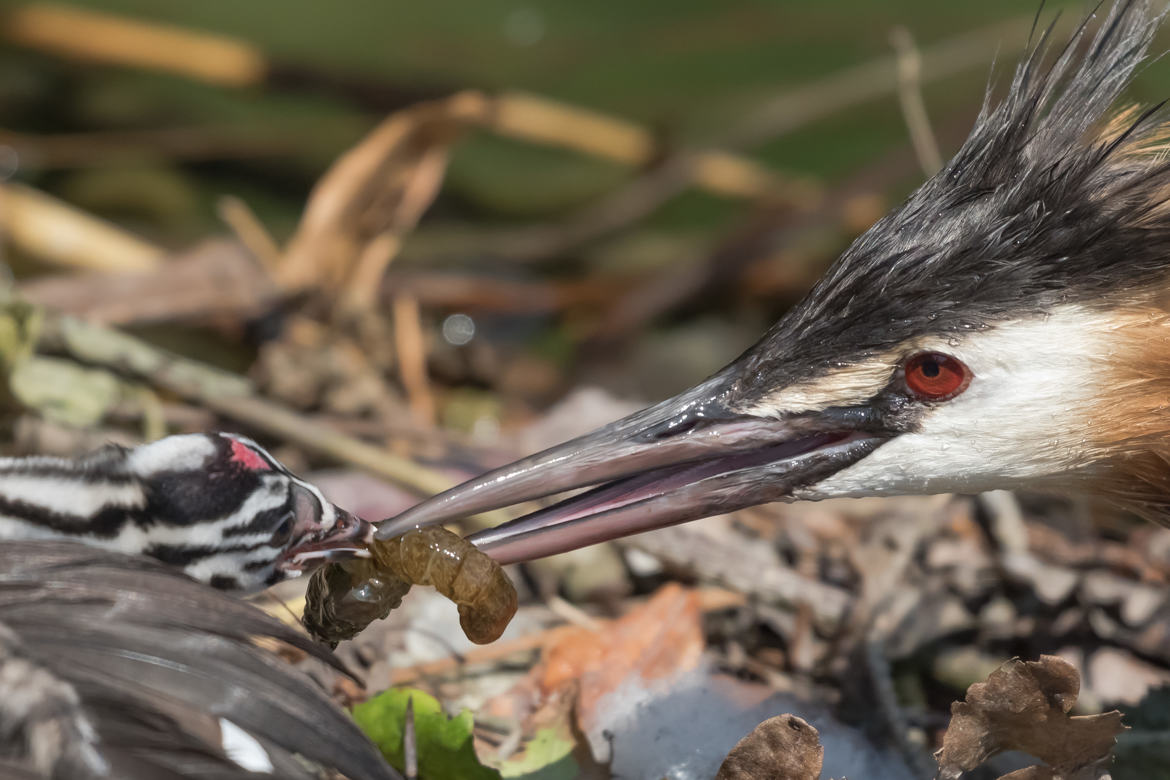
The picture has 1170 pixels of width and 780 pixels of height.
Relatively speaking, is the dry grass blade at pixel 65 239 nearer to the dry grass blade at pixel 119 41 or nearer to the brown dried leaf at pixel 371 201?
the brown dried leaf at pixel 371 201

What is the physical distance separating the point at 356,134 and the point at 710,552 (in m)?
3.86

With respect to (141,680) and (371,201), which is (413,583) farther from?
(371,201)

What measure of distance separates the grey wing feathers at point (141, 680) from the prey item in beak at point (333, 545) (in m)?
0.28

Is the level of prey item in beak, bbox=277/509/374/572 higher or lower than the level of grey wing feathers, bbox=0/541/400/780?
higher

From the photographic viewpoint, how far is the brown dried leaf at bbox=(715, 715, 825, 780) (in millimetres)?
1948

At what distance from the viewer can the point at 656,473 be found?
7.71ft

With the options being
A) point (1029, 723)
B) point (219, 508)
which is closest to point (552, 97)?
point (219, 508)

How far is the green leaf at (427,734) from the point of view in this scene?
215 centimetres

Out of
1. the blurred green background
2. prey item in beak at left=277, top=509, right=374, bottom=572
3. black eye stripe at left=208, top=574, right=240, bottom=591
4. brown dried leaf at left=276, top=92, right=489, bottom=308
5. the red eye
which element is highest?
the blurred green background

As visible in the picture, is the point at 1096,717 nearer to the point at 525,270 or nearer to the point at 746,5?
the point at 525,270

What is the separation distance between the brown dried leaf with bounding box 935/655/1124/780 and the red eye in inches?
20.0

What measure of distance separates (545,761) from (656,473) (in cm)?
57

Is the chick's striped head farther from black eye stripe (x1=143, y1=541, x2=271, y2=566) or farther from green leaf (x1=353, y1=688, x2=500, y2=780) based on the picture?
green leaf (x1=353, y1=688, x2=500, y2=780)

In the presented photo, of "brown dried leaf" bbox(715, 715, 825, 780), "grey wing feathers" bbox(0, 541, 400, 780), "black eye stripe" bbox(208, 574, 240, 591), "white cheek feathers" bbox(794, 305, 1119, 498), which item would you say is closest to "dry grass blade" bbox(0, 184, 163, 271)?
"black eye stripe" bbox(208, 574, 240, 591)
